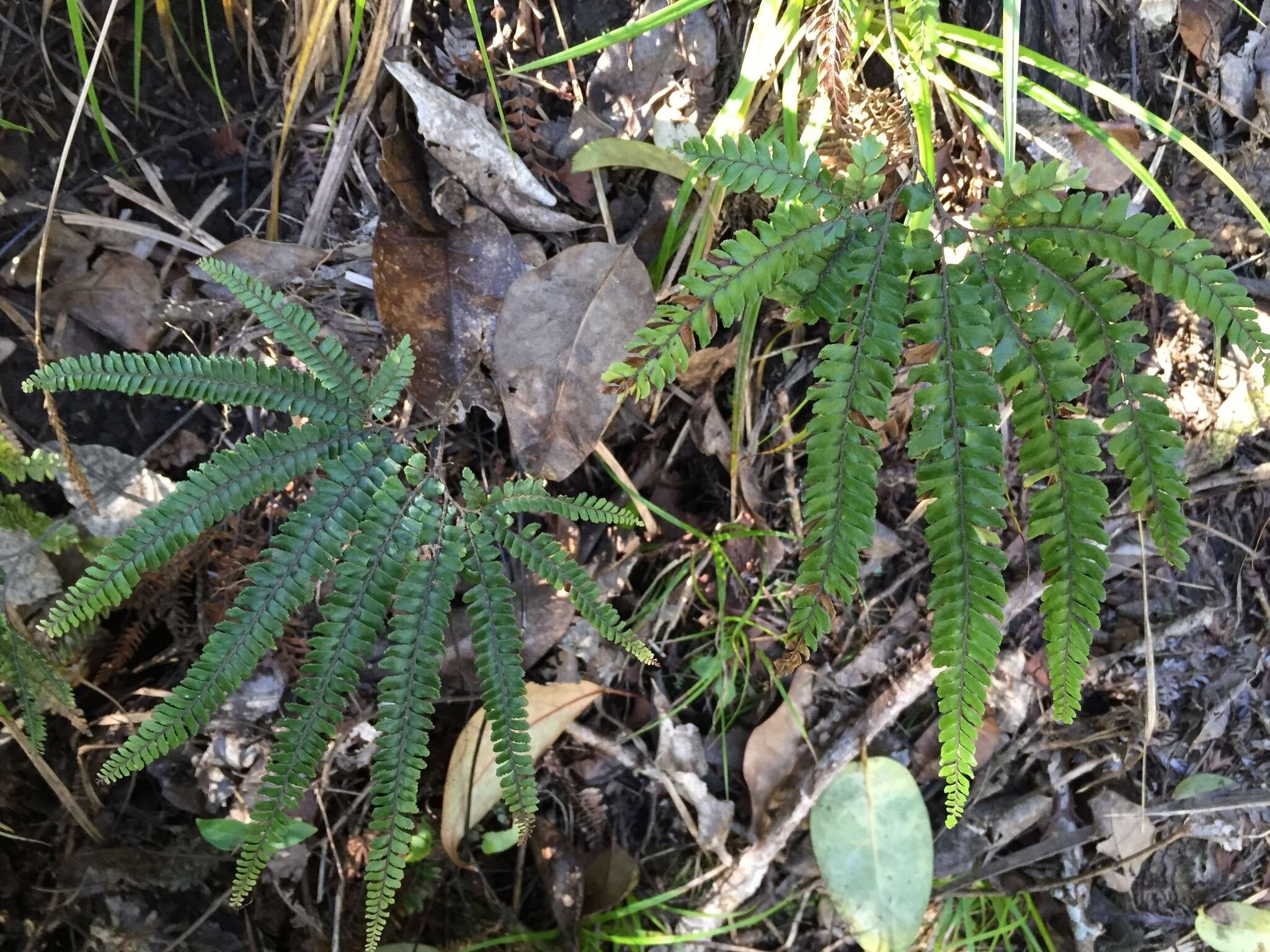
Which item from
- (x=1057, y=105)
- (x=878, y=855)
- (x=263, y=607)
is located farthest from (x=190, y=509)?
(x=1057, y=105)

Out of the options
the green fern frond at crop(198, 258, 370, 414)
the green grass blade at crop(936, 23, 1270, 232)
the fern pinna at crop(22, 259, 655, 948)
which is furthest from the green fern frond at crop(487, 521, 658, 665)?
the green grass blade at crop(936, 23, 1270, 232)

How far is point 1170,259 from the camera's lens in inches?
68.3

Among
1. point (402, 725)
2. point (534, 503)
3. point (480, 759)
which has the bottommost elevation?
point (480, 759)

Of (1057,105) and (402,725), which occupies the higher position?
(1057,105)

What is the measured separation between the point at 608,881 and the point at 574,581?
126cm

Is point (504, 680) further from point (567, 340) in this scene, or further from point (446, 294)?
point (446, 294)

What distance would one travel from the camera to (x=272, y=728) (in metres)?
2.56

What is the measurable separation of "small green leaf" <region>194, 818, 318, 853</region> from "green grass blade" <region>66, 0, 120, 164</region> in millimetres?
2045

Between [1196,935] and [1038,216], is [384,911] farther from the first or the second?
[1196,935]

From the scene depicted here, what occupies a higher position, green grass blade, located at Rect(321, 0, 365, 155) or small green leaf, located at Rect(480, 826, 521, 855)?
green grass blade, located at Rect(321, 0, 365, 155)

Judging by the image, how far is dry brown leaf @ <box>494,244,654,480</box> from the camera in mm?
2295

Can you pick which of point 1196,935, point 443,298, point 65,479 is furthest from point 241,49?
point 1196,935

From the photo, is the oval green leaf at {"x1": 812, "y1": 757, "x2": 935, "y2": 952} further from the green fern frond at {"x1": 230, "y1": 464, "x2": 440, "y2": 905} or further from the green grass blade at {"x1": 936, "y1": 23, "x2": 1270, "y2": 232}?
the green grass blade at {"x1": 936, "y1": 23, "x2": 1270, "y2": 232}

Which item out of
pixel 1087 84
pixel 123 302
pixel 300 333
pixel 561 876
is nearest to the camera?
pixel 300 333
